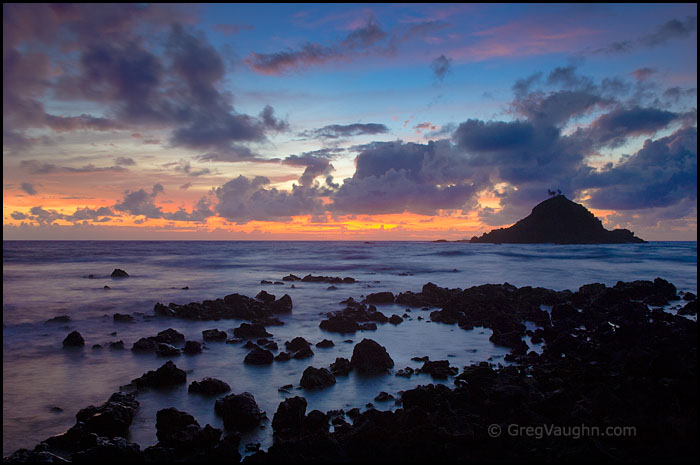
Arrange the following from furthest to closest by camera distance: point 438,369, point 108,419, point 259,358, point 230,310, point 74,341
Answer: point 230,310 < point 74,341 < point 259,358 < point 438,369 < point 108,419

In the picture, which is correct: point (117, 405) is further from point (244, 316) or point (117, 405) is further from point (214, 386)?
point (244, 316)

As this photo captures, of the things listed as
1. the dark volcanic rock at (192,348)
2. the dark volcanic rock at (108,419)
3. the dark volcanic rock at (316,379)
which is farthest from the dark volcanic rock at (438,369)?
the dark volcanic rock at (192,348)

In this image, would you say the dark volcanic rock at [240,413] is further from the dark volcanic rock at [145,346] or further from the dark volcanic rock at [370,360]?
the dark volcanic rock at [145,346]

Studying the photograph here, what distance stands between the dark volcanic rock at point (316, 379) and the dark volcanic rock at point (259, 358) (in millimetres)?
2236

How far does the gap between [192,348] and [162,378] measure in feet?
10.3

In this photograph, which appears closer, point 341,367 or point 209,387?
point 209,387

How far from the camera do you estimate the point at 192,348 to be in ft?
44.0

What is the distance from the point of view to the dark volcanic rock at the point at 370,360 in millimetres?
11078

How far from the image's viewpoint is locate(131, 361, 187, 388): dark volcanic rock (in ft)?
33.7

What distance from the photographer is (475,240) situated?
183875mm

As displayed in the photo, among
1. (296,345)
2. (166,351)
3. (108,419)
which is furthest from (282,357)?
(108,419)

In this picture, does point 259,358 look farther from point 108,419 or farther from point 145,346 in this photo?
point 108,419

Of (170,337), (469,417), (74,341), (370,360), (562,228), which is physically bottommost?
(74,341)

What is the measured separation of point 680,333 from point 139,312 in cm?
2231
